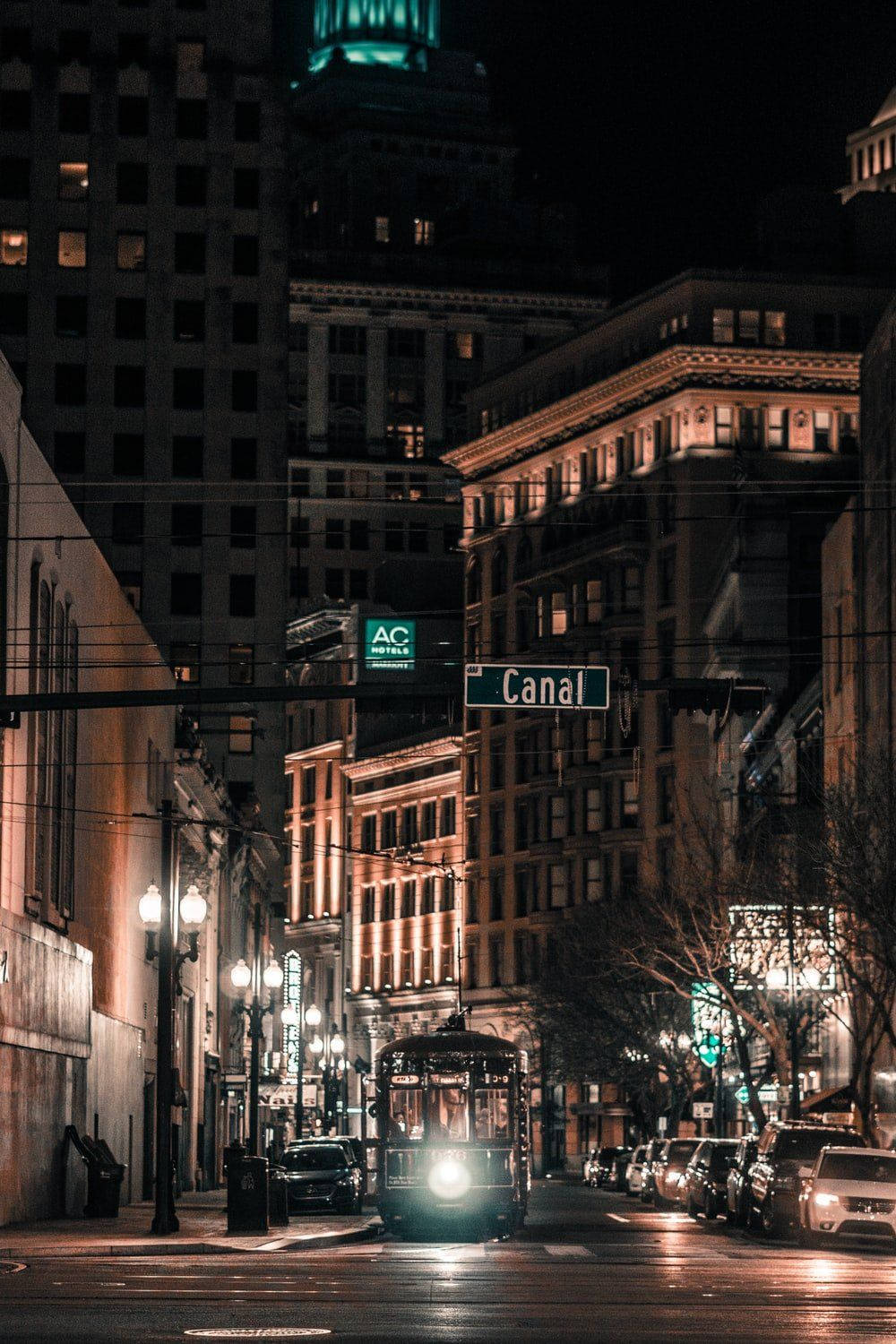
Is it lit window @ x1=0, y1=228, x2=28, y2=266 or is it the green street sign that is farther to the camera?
the green street sign

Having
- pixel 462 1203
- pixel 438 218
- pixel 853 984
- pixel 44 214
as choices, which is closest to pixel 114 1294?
pixel 462 1203

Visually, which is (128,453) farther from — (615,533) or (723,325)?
(723,325)

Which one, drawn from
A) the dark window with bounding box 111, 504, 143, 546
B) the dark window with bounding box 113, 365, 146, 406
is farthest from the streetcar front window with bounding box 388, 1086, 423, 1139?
the dark window with bounding box 113, 365, 146, 406

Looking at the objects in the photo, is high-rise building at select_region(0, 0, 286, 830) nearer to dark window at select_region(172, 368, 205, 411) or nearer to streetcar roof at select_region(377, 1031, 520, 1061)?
dark window at select_region(172, 368, 205, 411)

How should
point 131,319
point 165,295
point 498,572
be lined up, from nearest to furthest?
point 165,295 → point 131,319 → point 498,572

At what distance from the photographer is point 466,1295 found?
25359mm

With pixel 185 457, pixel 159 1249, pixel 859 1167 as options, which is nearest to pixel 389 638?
pixel 185 457

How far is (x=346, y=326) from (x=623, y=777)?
162ft

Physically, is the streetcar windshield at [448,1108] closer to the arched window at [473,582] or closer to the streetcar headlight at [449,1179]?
the streetcar headlight at [449,1179]

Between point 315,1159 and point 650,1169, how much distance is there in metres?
20.8

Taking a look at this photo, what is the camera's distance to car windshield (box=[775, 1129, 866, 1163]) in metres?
43.3

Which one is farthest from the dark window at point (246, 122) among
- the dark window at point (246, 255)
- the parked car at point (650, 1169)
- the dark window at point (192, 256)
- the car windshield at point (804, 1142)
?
the car windshield at point (804, 1142)

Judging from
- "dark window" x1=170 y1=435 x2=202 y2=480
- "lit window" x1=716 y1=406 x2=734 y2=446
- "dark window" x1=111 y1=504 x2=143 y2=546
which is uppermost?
"lit window" x1=716 y1=406 x2=734 y2=446

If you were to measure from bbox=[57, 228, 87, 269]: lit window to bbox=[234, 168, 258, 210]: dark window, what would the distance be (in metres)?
7.34
